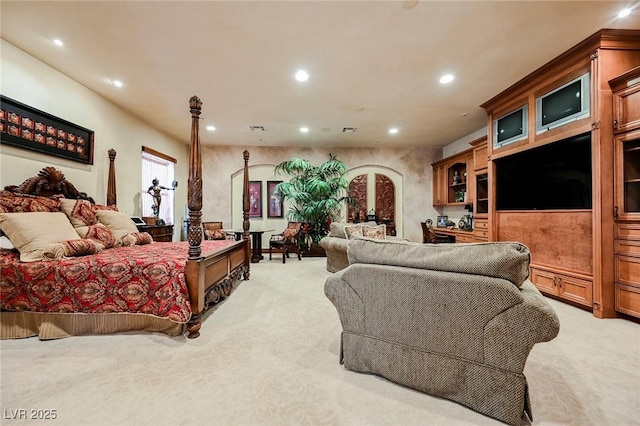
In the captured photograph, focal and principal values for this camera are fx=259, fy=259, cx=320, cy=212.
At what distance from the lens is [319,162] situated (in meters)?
7.07

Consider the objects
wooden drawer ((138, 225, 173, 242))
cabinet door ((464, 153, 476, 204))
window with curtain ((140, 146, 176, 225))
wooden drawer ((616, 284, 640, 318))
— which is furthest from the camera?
cabinet door ((464, 153, 476, 204))

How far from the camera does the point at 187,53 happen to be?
290 cm

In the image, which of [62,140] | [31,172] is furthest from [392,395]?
[62,140]

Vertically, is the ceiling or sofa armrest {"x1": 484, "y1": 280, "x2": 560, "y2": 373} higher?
the ceiling

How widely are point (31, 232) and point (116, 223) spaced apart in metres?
0.97

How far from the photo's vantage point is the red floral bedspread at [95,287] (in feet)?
7.14

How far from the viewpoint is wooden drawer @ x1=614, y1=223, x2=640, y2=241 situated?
8.20 feet

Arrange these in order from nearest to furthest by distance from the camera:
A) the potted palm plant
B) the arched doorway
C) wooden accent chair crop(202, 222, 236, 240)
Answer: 1. wooden accent chair crop(202, 222, 236, 240)
2. the potted palm plant
3. the arched doorway

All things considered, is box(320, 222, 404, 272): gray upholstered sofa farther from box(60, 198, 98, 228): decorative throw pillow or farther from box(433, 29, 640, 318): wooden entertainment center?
box(60, 198, 98, 228): decorative throw pillow

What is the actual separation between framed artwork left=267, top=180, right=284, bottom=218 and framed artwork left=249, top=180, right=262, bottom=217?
0.24m

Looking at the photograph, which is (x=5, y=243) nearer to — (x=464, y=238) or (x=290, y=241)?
(x=290, y=241)

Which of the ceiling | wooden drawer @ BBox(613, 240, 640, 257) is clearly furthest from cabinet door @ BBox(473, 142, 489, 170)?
wooden drawer @ BBox(613, 240, 640, 257)

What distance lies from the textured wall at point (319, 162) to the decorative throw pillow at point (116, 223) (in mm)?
3462

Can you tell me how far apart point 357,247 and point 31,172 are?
3.87 meters
